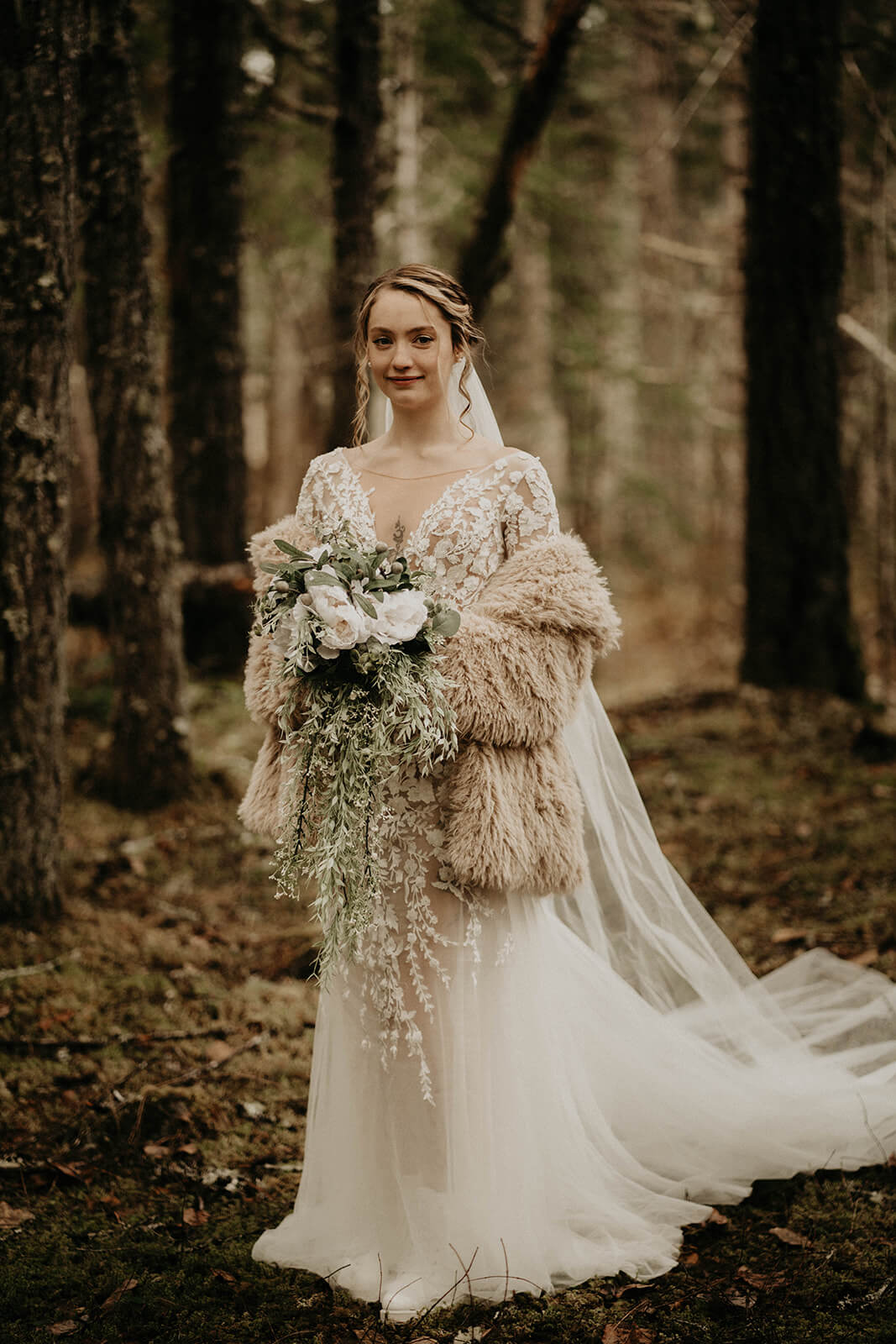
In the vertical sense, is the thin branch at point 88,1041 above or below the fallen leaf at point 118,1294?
above

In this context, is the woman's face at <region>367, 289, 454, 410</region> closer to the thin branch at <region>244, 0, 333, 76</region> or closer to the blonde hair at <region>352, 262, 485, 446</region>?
the blonde hair at <region>352, 262, 485, 446</region>

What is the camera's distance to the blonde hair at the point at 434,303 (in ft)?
11.3

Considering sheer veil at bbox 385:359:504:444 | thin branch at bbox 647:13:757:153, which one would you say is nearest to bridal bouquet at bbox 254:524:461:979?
sheer veil at bbox 385:359:504:444

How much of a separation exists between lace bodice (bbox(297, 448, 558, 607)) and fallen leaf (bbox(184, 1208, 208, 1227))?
2.29 meters

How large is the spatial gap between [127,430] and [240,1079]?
3.74 m

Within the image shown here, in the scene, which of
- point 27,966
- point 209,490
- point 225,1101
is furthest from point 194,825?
point 209,490

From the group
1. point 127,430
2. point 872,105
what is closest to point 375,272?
point 127,430

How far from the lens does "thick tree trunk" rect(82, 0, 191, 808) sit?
20.4ft

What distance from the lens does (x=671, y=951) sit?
4.18 meters

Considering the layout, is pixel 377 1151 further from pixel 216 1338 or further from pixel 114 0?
pixel 114 0

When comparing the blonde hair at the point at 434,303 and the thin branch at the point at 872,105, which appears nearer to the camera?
the blonde hair at the point at 434,303

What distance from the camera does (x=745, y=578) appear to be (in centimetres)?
940

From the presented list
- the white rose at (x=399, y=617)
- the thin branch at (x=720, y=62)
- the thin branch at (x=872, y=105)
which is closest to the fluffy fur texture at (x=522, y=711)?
the white rose at (x=399, y=617)

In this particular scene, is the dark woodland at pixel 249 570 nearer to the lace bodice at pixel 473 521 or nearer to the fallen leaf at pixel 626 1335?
the fallen leaf at pixel 626 1335
